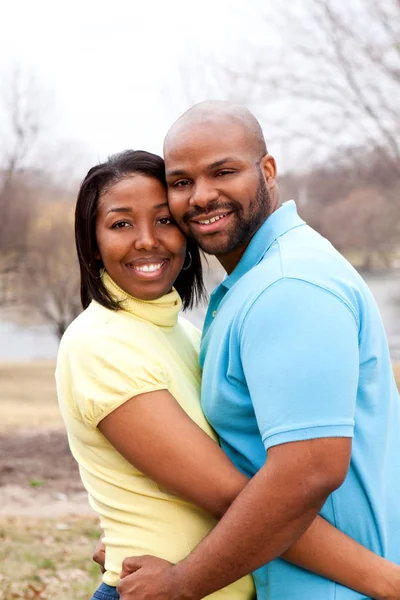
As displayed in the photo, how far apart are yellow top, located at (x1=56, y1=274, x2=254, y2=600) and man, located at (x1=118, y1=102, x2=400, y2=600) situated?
0.24 feet

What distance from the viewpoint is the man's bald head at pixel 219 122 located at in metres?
2.18

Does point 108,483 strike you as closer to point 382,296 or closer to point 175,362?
point 175,362

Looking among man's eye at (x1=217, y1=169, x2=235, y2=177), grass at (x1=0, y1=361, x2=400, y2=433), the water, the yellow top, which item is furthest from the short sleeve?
the water

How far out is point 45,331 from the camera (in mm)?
24797

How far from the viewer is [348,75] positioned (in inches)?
507

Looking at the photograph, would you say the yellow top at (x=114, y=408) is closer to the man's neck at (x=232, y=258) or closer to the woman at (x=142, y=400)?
the woman at (x=142, y=400)

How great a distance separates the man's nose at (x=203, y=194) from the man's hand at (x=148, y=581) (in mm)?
908

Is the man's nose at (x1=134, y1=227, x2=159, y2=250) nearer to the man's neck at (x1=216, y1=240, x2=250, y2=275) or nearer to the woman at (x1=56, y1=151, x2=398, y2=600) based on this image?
the woman at (x1=56, y1=151, x2=398, y2=600)

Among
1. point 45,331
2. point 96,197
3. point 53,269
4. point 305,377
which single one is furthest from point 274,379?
point 45,331

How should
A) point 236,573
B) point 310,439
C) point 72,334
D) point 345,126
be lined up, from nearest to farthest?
1. point 310,439
2. point 236,573
3. point 72,334
4. point 345,126

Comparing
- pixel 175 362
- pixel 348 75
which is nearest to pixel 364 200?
pixel 348 75

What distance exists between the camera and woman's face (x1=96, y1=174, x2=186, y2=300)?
89.5 inches

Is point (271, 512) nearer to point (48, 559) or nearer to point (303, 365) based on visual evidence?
point (303, 365)

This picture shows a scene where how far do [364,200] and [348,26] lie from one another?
6339 mm
